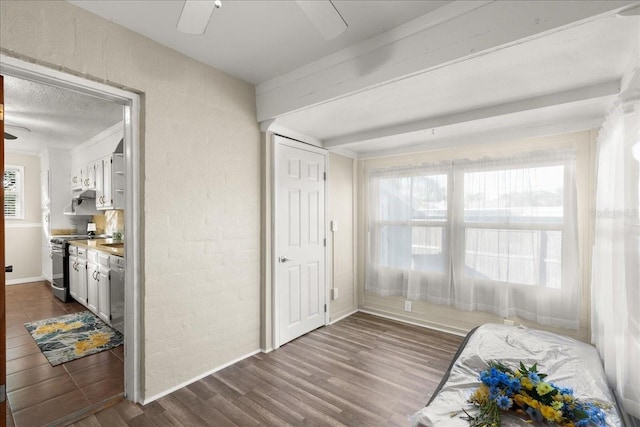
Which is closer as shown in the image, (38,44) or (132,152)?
(38,44)

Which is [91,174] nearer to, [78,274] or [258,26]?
[78,274]

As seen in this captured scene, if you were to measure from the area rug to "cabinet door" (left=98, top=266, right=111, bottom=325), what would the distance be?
0.16m

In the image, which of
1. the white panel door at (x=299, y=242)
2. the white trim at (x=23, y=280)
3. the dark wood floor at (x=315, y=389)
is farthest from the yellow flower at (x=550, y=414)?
the white trim at (x=23, y=280)

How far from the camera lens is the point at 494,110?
2.60 meters

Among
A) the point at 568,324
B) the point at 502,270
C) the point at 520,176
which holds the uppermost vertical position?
the point at 520,176

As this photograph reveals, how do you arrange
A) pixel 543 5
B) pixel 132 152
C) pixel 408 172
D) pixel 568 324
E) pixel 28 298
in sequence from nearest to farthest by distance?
pixel 543 5, pixel 132 152, pixel 568 324, pixel 408 172, pixel 28 298

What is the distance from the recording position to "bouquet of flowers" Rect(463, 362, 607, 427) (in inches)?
50.7

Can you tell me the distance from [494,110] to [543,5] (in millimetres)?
1215

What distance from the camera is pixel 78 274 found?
4230mm

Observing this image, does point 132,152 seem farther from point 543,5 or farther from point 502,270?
point 502,270

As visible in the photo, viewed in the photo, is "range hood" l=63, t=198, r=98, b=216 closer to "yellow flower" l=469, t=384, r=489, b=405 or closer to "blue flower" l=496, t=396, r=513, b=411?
"yellow flower" l=469, t=384, r=489, b=405

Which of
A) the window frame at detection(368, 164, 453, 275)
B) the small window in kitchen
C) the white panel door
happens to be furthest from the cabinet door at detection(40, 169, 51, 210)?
the window frame at detection(368, 164, 453, 275)

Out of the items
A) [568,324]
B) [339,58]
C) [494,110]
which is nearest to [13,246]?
A: [339,58]

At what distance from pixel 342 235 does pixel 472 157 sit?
185 centimetres
